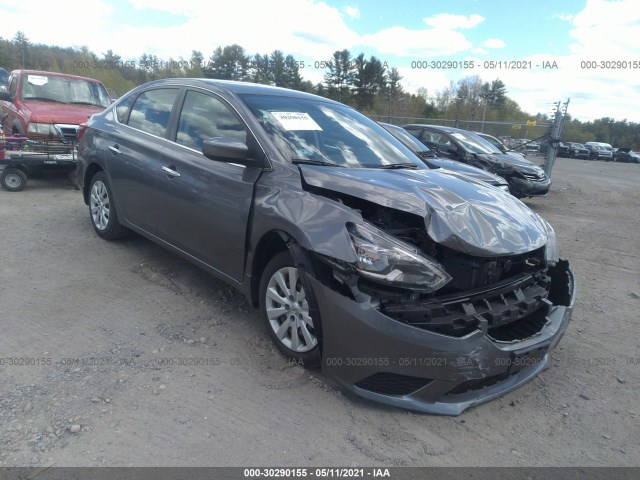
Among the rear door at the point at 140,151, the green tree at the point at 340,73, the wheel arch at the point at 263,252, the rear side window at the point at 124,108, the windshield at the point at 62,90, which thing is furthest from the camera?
the green tree at the point at 340,73

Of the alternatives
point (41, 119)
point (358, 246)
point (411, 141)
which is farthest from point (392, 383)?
point (41, 119)

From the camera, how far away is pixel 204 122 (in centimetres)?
390

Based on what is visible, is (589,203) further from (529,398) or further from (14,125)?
(14,125)

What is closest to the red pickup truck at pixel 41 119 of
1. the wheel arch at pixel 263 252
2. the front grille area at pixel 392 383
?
the wheel arch at pixel 263 252

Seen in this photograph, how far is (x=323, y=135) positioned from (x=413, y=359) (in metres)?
1.93

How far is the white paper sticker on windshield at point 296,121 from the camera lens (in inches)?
141

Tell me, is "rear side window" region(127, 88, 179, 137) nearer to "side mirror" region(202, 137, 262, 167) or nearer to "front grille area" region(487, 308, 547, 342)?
"side mirror" region(202, 137, 262, 167)

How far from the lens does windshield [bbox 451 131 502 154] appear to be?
35.1 ft

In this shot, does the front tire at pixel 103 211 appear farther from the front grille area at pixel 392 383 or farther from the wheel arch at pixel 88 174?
the front grille area at pixel 392 383

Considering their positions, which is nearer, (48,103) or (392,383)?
(392,383)

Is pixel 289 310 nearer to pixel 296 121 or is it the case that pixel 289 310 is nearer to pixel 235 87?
pixel 296 121

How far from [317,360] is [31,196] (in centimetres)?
665

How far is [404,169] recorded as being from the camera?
3.70 m

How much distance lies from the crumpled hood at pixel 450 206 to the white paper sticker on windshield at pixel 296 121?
0.53 meters
